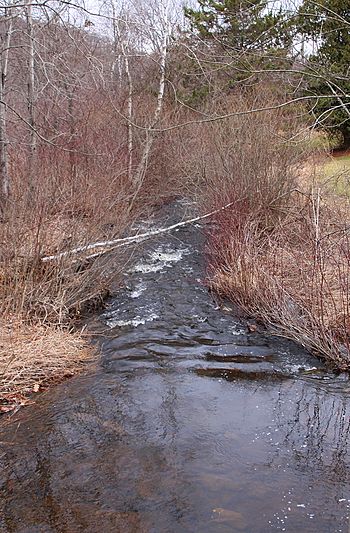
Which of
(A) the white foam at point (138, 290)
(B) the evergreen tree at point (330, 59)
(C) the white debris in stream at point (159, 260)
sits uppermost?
(B) the evergreen tree at point (330, 59)

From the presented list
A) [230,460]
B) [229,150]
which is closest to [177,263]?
[229,150]

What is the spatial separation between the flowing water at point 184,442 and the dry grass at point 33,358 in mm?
247

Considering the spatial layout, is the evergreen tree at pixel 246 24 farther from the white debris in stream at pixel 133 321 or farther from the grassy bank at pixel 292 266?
the white debris in stream at pixel 133 321

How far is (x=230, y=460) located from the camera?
512cm

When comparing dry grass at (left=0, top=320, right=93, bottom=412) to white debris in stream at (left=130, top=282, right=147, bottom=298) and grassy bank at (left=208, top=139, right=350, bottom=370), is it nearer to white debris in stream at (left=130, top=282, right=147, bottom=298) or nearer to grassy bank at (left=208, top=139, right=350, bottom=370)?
white debris in stream at (left=130, top=282, right=147, bottom=298)

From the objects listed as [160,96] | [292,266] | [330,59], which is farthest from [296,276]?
[330,59]

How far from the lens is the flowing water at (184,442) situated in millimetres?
4391

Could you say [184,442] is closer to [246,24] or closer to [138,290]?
[138,290]

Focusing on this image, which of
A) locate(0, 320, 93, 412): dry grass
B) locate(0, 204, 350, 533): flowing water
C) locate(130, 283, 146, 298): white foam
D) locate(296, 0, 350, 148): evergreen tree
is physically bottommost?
locate(0, 204, 350, 533): flowing water

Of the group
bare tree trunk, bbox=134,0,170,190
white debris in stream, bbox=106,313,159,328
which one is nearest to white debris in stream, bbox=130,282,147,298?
white debris in stream, bbox=106,313,159,328

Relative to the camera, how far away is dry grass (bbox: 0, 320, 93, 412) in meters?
6.31

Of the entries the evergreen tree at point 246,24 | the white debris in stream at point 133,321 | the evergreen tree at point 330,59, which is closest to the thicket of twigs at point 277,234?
the evergreen tree at point 330,59

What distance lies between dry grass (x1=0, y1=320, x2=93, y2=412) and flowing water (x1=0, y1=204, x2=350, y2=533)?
0.81 ft

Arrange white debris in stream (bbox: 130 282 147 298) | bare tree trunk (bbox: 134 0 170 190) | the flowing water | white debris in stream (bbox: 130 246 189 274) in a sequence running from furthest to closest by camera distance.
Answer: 1. bare tree trunk (bbox: 134 0 170 190)
2. white debris in stream (bbox: 130 246 189 274)
3. white debris in stream (bbox: 130 282 147 298)
4. the flowing water
